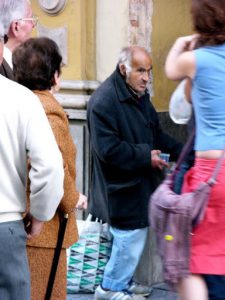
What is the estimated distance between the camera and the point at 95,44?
6250 millimetres

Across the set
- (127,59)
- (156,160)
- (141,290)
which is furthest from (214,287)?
(141,290)

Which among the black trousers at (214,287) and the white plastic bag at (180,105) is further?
the white plastic bag at (180,105)

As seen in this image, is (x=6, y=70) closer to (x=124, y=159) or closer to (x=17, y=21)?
(x=17, y=21)

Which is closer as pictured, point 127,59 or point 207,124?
point 207,124

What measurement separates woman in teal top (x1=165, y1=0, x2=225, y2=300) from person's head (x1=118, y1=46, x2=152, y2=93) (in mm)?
1715

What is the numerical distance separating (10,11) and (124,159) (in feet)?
3.78

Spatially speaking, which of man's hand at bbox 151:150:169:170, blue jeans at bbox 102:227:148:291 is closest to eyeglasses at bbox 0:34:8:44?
man's hand at bbox 151:150:169:170

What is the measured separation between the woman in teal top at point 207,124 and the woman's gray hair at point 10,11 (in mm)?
1357

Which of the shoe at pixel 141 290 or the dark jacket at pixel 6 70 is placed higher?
the dark jacket at pixel 6 70

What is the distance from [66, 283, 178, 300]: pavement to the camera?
18.9 ft

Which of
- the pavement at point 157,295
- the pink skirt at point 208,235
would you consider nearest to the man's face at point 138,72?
the pavement at point 157,295

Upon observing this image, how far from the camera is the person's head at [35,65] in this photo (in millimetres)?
4219

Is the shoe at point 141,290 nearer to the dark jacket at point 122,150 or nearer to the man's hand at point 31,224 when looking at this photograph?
the dark jacket at point 122,150

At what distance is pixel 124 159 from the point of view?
17.3 ft
